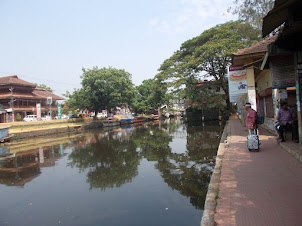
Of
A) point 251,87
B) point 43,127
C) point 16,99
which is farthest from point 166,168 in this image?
point 16,99

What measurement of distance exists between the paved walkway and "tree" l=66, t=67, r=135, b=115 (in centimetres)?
2849

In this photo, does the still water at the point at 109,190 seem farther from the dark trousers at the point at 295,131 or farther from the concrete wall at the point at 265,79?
the concrete wall at the point at 265,79

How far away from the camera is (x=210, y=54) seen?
2284 cm

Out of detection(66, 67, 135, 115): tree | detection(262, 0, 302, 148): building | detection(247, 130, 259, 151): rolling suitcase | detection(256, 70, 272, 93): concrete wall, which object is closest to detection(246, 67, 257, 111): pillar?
detection(256, 70, 272, 93): concrete wall

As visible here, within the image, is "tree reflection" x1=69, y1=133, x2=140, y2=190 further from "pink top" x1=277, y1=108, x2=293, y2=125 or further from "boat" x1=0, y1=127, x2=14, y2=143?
"boat" x1=0, y1=127, x2=14, y2=143

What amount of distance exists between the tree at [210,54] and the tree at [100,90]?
26.5 feet

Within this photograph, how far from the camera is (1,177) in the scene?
8.28 m

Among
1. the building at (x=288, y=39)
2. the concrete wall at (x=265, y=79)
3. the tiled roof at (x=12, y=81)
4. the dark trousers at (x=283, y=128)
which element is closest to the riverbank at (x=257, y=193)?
the dark trousers at (x=283, y=128)

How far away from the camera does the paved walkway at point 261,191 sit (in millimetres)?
2884

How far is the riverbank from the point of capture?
2905 mm

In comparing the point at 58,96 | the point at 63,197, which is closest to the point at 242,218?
the point at 63,197

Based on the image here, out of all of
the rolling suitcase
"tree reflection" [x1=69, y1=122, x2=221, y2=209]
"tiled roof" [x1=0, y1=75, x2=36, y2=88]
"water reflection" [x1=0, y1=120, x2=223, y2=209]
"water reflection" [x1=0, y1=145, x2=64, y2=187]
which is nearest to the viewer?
"tree reflection" [x1=69, y1=122, x2=221, y2=209]

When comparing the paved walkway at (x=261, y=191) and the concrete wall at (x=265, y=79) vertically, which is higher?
the concrete wall at (x=265, y=79)

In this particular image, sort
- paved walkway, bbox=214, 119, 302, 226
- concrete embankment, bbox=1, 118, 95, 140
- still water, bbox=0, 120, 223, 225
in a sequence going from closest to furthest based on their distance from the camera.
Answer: paved walkway, bbox=214, 119, 302, 226, still water, bbox=0, 120, 223, 225, concrete embankment, bbox=1, 118, 95, 140
